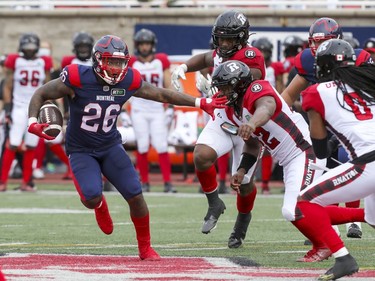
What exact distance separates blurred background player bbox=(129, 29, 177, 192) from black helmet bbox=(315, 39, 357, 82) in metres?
8.44

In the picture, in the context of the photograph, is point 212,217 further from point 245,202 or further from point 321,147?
Answer: point 321,147

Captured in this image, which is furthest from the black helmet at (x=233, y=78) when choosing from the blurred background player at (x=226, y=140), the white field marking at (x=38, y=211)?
the white field marking at (x=38, y=211)

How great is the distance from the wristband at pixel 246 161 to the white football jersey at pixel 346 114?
1742mm

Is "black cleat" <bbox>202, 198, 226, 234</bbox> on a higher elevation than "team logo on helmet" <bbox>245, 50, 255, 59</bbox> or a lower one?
lower

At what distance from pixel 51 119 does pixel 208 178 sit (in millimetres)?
1452

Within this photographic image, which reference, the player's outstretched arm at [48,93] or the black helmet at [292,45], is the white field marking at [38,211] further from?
the black helmet at [292,45]

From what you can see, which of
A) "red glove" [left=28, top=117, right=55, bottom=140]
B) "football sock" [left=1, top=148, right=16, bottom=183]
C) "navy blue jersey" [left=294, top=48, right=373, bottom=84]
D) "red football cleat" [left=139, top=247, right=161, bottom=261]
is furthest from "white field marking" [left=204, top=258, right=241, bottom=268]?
"football sock" [left=1, top=148, right=16, bottom=183]

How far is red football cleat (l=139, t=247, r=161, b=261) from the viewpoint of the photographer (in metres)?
7.97

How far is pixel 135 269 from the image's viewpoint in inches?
292

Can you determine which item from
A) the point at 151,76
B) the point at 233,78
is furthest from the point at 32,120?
the point at 151,76

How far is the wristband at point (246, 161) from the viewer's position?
8.62 metres

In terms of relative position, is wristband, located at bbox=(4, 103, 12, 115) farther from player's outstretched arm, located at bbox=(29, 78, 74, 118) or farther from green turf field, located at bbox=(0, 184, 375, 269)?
player's outstretched arm, located at bbox=(29, 78, 74, 118)

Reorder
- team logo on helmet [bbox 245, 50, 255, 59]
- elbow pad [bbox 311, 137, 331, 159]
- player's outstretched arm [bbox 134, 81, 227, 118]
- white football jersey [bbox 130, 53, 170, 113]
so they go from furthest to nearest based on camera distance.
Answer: white football jersey [bbox 130, 53, 170, 113] → team logo on helmet [bbox 245, 50, 255, 59] → player's outstretched arm [bbox 134, 81, 227, 118] → elbow pad [bbox 311, 137, 331, 159]

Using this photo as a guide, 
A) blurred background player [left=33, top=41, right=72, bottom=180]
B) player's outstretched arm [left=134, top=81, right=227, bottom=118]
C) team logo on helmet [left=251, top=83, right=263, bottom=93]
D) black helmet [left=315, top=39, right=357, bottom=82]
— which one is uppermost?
black helmet [left=315, top=39, right=357, bottom=82]
